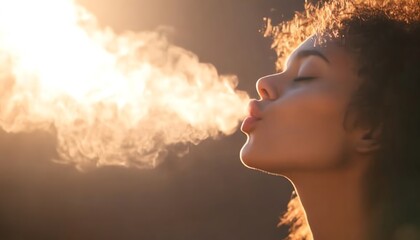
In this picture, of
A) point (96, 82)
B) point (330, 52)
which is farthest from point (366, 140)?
point (96, 82)

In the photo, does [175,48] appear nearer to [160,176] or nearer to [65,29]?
[65,29]

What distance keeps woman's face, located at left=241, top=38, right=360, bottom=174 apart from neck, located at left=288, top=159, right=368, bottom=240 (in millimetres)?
27

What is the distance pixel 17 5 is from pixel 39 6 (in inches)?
3.7

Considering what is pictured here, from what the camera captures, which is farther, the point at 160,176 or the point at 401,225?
the point at 160,176

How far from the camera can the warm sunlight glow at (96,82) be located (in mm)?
2246

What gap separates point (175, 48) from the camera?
257 centimetres

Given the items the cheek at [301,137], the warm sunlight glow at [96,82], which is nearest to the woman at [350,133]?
the cheek at [301,137]

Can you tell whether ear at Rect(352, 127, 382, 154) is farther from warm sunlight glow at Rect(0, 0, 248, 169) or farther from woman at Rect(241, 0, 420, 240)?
warm sunlight glow at Rect(0, 0, 248, 169)

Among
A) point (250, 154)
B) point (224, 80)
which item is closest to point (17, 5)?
point (224, 80)

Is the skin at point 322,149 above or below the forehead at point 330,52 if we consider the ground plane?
below

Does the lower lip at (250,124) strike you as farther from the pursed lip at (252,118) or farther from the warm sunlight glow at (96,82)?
the warm sunlight glow at (96,82)

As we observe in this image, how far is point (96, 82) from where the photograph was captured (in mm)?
2330

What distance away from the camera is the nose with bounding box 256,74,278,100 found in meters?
1.25

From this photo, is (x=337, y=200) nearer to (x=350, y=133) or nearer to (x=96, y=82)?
(x=350, y=133)
